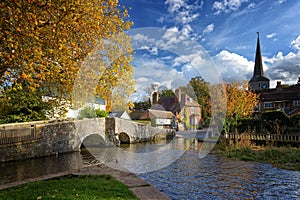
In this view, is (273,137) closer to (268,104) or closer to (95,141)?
(95,141)

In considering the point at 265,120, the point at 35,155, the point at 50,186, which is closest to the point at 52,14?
the point at 50,186

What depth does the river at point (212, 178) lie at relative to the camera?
6883 mm

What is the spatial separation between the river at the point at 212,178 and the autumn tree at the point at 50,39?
4.47 metres

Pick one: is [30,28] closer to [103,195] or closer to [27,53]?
[27,53]

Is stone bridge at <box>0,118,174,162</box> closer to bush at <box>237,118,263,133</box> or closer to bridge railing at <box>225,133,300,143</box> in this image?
bridge railing at <box>225,133,300,143</box>

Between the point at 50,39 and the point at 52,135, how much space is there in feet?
35.9

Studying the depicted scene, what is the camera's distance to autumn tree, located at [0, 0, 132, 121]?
5188mm

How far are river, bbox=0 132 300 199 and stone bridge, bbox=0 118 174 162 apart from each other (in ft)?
3.54

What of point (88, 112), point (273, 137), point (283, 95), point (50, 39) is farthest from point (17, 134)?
point (283, 95)

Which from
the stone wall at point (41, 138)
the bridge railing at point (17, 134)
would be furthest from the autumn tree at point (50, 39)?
the stone wall at point (41, 138)

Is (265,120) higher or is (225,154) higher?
(265,120)

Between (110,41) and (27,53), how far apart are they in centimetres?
412

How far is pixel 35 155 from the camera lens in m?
14.2

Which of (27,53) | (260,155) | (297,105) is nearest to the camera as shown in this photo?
(27,53)
